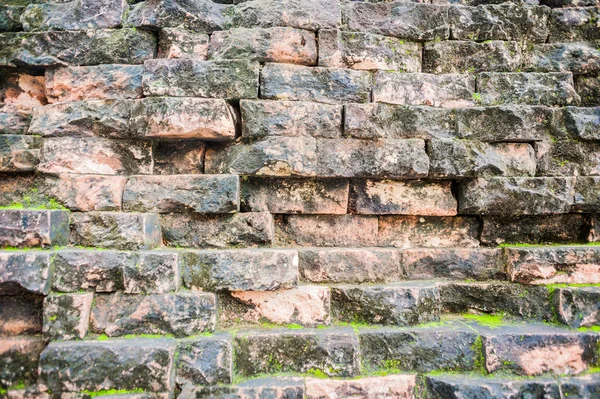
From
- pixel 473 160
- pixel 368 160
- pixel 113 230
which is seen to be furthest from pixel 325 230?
pixel 113 230

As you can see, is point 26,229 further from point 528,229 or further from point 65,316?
point 528,229

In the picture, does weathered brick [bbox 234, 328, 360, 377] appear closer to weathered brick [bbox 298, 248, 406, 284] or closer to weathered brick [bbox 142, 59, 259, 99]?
weathered brick [bbox 298, 248, 406, 284]

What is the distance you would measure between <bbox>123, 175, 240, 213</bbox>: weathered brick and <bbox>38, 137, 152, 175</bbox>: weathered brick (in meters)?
0.17

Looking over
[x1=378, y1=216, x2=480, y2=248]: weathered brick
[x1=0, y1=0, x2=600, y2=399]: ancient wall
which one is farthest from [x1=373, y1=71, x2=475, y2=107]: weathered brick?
[x1=378, y1=216, x2=480, y2=248]: weathered brick

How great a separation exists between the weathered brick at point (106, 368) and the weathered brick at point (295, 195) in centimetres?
128

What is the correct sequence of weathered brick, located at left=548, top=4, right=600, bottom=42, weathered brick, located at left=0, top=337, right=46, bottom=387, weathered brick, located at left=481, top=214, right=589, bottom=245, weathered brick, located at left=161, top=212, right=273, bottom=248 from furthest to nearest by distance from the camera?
weathered brick, located at left=548, top=4, right=600, bottom=42 → weathered brick, located at left=481, top=214, right=589, bottom=245 → weathered brick, located at left=161, top=212, right=273, bottom=248 → weathered brick, located at left=0, top=337, right=46, bottom=387

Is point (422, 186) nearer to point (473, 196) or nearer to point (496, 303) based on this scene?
point (473, 196)

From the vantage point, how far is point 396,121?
9.65 feet

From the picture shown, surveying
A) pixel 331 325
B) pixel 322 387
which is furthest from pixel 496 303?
pixel 322 387

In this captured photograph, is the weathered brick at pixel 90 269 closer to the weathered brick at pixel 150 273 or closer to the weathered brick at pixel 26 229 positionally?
the weathered brick at pixel 150 273

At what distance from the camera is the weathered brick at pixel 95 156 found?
282cm

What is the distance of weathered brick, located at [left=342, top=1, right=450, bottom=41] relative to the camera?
3.10m

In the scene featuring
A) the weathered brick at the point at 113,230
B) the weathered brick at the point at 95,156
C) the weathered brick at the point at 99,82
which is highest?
the weathered brick at the point at 99,82

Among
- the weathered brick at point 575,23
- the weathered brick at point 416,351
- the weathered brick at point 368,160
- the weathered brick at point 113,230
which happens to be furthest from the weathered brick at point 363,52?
the weathered brick at point 416,351
